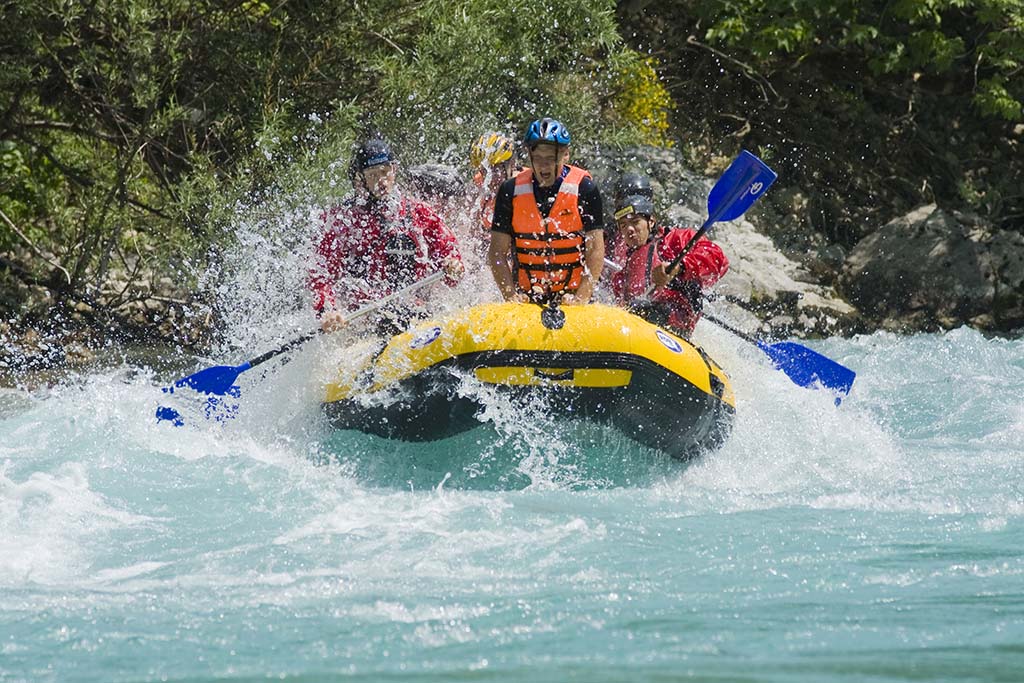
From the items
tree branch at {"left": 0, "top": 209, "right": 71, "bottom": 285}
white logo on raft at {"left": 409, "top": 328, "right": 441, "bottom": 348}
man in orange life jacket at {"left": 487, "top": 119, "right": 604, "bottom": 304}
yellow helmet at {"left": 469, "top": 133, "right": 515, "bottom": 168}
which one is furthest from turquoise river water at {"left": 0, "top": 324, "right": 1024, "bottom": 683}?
tree branch at {"left": 0, "top": 209, "right": 71, "bottom": 285}

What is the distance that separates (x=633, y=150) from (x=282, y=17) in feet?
10.6

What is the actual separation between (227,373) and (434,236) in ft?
3.85

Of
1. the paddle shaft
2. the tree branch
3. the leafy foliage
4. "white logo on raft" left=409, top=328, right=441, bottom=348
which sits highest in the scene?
the leafy foliage

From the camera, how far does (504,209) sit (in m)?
5.90

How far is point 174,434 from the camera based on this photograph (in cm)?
623

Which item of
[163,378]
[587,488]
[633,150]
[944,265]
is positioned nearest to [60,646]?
[587,488]

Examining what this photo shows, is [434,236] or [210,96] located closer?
[434,236]

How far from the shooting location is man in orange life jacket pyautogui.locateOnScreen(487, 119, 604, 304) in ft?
19.1

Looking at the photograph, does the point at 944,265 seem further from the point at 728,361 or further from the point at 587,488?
the point at 587,488

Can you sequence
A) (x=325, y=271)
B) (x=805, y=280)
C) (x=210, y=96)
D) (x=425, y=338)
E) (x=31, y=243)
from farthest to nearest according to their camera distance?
(x=805, y=280), (x=210, y=96), (x=31, y=243), (x=325, y=271), (x=425, y=338)

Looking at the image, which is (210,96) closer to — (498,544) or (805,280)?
(805,280)

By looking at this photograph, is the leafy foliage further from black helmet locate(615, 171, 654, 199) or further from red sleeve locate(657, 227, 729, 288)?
red sleeve locate(657, 227, 729, 288)

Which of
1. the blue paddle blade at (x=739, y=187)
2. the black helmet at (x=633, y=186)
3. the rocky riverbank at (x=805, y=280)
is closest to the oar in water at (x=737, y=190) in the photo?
the blue paddle blade at (x=739, y=187)

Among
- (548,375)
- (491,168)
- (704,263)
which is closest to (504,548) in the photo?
(548,375)
